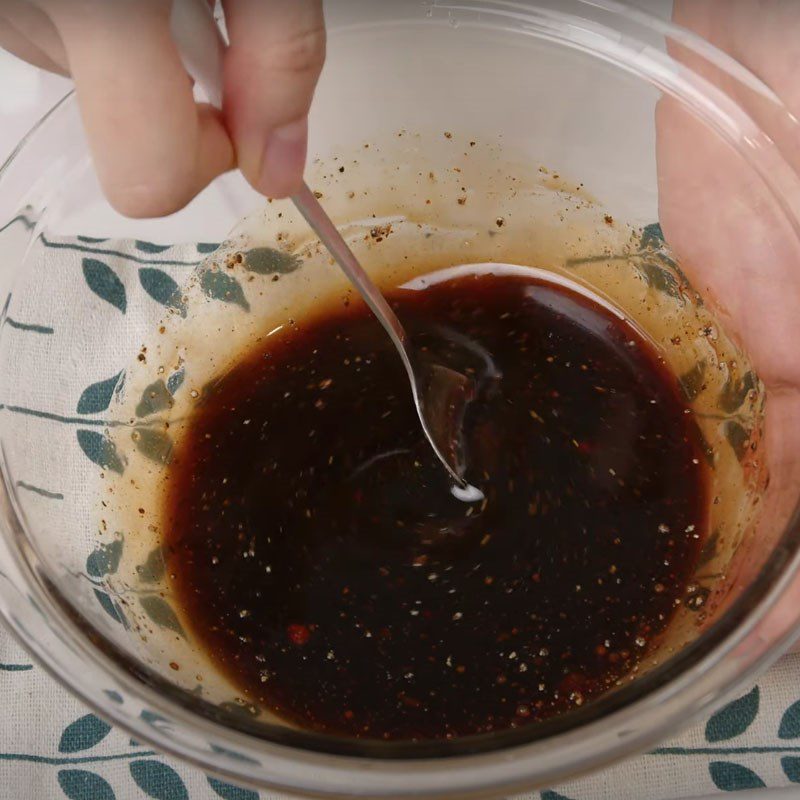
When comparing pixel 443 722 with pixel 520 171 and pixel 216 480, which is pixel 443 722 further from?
pixel 520 171

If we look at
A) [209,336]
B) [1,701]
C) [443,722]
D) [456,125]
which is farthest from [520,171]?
[1,701]

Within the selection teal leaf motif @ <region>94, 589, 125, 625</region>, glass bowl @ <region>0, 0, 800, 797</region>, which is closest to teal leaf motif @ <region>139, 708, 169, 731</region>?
glass bowl @ <region>0, 0, 800, 797</region>

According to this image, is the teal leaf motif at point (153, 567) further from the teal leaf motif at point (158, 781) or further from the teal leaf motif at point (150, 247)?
the teal leaf motif at point (150, 247)

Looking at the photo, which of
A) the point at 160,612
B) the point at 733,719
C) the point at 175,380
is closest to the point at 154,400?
the point at 175,380

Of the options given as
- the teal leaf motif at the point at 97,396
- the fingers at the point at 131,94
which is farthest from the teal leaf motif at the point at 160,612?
the fingers at the point at 131,94

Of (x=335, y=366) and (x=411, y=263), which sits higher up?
(x=411, y=263)

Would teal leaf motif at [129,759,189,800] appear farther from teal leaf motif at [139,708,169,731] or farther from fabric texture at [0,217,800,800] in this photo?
teal leaf motif at [139,708,169,731]
